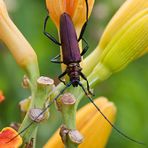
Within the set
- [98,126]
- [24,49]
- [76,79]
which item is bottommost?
[98,126]

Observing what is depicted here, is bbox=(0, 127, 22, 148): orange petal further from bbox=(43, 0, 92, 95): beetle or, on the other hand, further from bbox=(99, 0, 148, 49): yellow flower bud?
bbox=(99, 0, 148, 49): yellow flower bud

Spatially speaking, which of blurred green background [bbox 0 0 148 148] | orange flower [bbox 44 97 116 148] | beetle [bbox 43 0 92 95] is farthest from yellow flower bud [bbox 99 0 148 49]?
blurred green background [bbox 0 0 148 148]

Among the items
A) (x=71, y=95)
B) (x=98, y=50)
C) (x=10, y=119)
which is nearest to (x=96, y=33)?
(x=10, y=119)

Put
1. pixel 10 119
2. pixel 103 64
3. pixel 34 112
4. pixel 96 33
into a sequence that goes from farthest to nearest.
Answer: pixel 96 33, pixel 10 119, pixel 103 64, pixel 34 112

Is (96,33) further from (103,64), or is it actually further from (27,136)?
(27,136)

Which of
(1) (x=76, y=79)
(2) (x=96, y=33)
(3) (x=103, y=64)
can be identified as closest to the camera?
(1) (x=76, y=79)

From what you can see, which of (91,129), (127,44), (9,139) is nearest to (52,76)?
(91,129)
